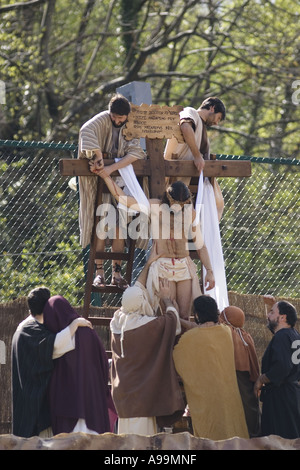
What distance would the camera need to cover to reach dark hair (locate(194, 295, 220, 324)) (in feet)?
26.5

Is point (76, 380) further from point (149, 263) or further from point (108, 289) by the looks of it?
point (108, 289)

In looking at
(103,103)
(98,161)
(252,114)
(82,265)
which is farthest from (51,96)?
(98,161)

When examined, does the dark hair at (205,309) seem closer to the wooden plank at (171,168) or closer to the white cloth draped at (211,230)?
the white cloth draped at (211,230)

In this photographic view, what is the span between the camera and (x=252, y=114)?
19.3 meters

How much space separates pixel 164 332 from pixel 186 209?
1061 mm

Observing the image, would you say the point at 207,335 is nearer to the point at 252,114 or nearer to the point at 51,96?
the point at 51,96

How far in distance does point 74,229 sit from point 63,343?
255 centimetres

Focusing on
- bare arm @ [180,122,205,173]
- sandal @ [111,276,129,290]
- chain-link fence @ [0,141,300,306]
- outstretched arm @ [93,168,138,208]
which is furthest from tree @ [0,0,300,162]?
outstretched arm @ [93,168,138,208]

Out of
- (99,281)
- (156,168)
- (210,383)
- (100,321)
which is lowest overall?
(210,383)

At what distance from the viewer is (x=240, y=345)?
328 inches

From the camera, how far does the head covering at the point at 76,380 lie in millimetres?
7891

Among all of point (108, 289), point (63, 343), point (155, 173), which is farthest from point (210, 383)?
point (155, 173)

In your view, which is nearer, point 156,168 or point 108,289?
point 156,168

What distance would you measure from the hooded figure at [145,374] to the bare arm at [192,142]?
58.9 inches
